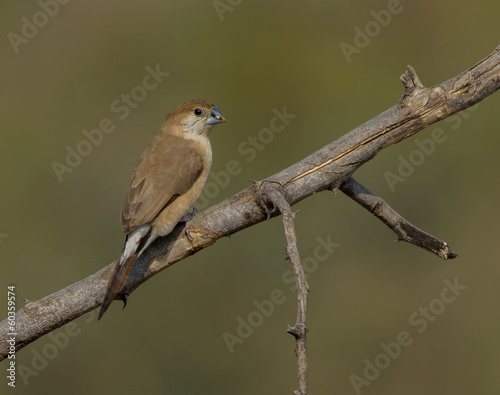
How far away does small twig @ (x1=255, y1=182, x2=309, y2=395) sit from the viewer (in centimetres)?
317

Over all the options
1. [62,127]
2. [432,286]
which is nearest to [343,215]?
[432,286]

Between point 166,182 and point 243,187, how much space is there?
284cm

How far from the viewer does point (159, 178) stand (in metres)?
5.16

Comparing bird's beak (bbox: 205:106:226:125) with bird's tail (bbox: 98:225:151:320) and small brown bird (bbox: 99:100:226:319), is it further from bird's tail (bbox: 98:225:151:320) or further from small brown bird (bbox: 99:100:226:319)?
bird's tail (bbox: 98:225:151:320)

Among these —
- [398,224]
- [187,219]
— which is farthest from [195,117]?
[398,224]

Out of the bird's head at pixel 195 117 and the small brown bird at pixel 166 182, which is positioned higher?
the bird's head at pixel 195 117

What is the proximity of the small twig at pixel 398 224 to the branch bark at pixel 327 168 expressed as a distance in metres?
0.19

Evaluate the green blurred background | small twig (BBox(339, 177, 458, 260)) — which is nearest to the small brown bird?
small twig (BBox(339, 177, 458, 260))

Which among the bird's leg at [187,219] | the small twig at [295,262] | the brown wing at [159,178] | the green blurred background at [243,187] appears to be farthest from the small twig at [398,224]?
the green blurred background at [243,187]

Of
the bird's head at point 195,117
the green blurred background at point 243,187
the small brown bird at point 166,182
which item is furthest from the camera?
the green blurred background at point 243,187

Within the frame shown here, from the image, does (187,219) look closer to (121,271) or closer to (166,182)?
(166,182)

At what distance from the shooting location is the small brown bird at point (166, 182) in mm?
4609

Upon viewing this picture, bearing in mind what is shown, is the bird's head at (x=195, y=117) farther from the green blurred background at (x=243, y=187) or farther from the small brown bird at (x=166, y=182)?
the green blurred background at (x=243, y=187)

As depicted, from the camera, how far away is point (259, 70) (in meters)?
9.52
